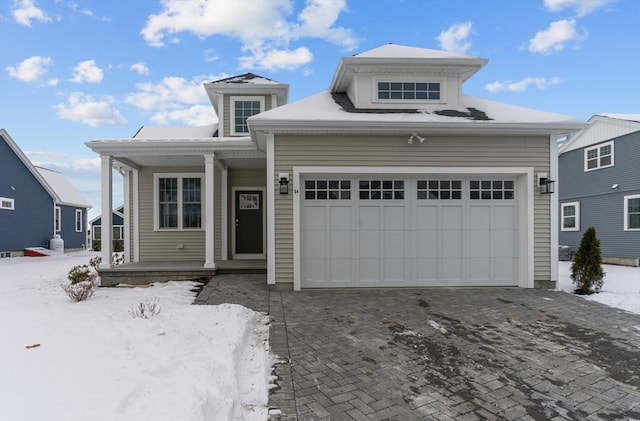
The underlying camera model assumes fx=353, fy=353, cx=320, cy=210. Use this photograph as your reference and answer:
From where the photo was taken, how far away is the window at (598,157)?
13.4 meters

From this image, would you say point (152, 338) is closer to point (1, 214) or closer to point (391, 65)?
point (391, 65)

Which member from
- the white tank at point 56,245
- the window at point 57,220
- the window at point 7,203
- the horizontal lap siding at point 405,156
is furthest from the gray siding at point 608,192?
the window at point 57,220

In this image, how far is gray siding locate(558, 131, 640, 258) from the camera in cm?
1248

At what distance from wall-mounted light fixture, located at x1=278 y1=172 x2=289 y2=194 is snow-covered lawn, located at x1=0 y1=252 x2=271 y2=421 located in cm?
235

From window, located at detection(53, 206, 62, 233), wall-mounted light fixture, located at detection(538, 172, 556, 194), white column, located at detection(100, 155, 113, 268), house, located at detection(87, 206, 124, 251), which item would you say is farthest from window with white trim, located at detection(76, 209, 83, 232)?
wall-mounted light fixture, located at detection(538, 172, 556, 194)

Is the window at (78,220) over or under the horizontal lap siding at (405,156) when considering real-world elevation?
under

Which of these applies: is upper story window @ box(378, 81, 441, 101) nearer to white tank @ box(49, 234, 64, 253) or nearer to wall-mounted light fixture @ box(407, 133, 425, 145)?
wall-mounted light fixture @ box(407, 133, 425, 145)

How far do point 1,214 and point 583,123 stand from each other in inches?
814

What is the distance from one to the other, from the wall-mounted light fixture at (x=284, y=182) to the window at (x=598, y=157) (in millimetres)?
13457

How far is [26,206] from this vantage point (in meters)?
17.0

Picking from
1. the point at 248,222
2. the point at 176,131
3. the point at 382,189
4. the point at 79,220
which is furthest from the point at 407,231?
the point at 79,220

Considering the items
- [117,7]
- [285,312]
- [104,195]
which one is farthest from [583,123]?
[117,7]

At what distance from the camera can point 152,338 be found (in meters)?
3.89

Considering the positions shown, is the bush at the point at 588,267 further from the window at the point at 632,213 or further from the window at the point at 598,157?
the window at the point at 598,157
